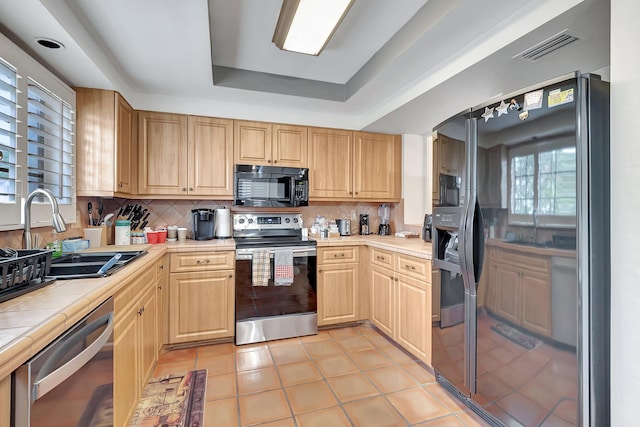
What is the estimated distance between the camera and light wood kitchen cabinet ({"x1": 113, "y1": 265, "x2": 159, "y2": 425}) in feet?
4.53

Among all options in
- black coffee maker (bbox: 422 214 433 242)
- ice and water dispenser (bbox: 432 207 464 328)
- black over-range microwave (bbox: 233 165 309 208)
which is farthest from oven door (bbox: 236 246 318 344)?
ice and water dispenser (bbox: 432 207 464 328)

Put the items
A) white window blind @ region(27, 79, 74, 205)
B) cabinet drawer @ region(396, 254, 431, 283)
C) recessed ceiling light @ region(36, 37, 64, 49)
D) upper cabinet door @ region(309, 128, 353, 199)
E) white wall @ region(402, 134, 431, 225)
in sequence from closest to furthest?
recessed ceiling light @ region(36, 37, 64, 49) < white window blind @ region(27, 79, 74, 205) < cabinet drawer @ region(396, 254, 431, 283) < upper cabinet door @ region(309, 128, 353, 199) < white wall @ region(402, 134, 431, 225)

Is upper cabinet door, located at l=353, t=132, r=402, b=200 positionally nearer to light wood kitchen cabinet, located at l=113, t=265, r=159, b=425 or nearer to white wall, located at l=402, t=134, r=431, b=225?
white wall, located at l=402, t=134, r=431, b=225

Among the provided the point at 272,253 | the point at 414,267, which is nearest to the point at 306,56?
the point at 272,253

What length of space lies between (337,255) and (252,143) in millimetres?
1438

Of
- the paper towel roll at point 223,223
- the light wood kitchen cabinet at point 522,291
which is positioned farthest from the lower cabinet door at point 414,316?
the paper towel roll at point 223,223

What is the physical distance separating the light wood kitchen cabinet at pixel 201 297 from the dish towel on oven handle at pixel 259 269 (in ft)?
0.62

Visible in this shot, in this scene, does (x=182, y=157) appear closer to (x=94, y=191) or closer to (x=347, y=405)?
(x=94, y=191)

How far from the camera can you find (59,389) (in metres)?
0.89

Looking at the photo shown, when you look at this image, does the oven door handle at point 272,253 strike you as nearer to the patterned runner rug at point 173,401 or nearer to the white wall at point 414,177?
the patterned runner rug at point 173,401

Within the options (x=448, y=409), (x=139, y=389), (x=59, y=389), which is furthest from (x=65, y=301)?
(x=448, y=409)

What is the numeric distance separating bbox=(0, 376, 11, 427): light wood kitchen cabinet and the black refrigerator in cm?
182

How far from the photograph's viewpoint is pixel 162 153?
9.18ft

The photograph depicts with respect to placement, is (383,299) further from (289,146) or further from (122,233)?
(122,233)
